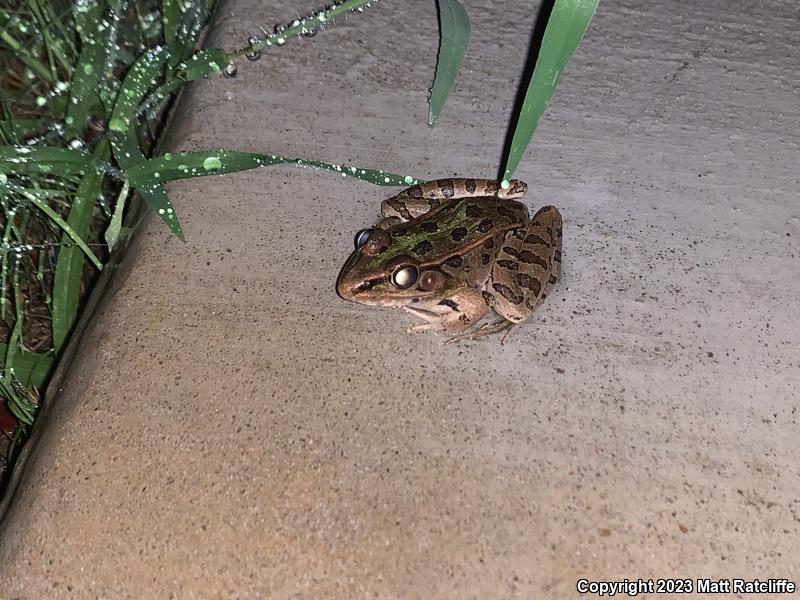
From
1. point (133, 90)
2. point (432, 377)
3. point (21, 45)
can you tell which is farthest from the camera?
point (21, 45)

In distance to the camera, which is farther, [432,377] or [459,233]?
[459,233]

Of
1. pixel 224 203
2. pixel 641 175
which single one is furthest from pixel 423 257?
pixel 641 175

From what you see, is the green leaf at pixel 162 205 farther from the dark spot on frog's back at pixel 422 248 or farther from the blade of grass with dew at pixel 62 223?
the dark spot on frog's back at pixel 422 248

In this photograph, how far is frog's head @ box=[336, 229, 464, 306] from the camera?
237 centimetres

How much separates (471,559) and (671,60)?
2.64 metres

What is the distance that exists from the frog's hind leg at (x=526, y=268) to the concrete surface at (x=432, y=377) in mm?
102

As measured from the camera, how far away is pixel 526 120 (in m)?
2.22

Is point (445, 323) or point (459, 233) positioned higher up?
point (459, 233)

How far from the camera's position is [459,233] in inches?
98.4

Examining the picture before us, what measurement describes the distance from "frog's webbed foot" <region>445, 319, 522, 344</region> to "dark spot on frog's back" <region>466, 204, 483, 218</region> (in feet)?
1.33

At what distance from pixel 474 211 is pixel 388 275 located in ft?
1.45

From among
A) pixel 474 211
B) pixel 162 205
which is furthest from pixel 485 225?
pixel 162 205

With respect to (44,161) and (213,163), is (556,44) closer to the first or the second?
(213,163)

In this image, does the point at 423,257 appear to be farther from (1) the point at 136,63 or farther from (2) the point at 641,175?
(1) the point at 136,63
